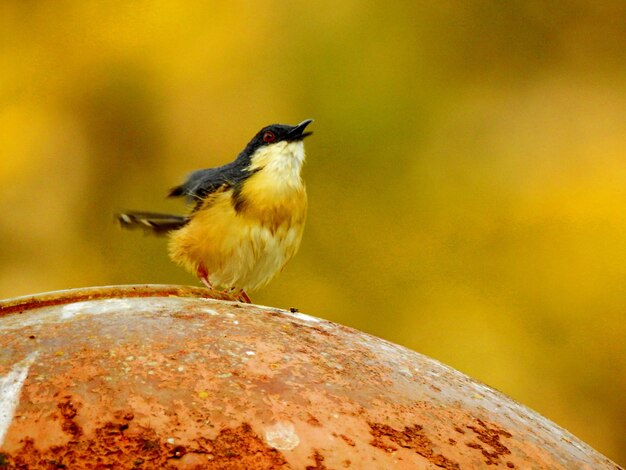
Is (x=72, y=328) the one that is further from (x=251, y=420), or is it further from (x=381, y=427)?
(x=381, y=427)

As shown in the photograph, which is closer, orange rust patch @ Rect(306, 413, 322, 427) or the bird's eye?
orange rust patch @ Rect(306, 413, 322, 427)

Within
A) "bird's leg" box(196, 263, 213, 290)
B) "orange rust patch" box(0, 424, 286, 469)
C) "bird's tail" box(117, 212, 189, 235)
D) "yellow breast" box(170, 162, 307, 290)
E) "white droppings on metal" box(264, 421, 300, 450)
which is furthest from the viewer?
"bird's tail" box(117, 212, 189, 235)

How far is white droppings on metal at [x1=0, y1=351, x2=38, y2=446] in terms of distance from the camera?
81.4 inches

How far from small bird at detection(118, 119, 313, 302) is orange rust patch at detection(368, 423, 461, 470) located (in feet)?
9.66

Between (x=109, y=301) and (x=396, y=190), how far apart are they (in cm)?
714

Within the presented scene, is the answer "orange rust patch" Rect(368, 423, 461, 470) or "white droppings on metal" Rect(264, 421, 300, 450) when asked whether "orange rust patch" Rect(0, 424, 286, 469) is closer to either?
"white droppings on metal" Rect(264, 421, 300, 450)

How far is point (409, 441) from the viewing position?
2238 millimetres

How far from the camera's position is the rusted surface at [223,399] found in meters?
2.06

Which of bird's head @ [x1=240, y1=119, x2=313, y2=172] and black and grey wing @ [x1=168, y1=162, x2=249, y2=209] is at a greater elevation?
bird's head @ [x1=240, y1=119, x2=313, y2=172]

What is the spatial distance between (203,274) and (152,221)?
0.50m

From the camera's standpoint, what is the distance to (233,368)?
2305 millimetres

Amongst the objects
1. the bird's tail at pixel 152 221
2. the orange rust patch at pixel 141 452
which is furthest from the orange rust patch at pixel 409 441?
the bird's tail at pixel 152 221

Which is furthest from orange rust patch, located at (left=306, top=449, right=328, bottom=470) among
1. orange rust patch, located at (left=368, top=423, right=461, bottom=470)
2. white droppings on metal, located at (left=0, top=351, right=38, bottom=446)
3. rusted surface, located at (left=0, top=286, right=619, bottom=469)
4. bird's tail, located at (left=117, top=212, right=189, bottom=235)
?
bird's tail, located at (left=117, top=212, right=189, bottom=235)

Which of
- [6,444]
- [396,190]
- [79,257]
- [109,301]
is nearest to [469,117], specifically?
[396,190]
